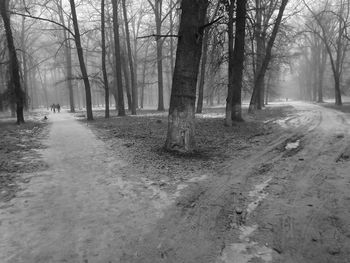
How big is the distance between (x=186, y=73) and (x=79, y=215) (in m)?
4.48

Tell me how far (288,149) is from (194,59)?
379 centimetres

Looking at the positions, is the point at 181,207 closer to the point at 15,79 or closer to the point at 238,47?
the point at 238,47

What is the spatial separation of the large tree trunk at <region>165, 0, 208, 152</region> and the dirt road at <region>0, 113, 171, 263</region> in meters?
1.82

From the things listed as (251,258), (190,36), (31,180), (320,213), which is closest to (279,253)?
(251,258)

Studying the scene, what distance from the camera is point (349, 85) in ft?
103

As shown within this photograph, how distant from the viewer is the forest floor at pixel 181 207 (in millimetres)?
3270

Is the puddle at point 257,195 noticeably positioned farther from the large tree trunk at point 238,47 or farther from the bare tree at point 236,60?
the large tree trunk at point 238,47

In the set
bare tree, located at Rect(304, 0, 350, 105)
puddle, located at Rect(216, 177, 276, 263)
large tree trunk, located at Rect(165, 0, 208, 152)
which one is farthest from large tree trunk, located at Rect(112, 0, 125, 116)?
puddle, located at Rect(216, 177, 276, 263)

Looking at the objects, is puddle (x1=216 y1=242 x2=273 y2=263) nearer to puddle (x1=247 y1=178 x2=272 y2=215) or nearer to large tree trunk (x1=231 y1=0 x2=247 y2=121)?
puddle (x1=247 y1=178 x2=272 y2=215)

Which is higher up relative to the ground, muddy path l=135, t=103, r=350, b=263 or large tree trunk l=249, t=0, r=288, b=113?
large tree trunk l=249, t=0, r=288, b=113

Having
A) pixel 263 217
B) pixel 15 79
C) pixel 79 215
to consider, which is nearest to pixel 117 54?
pixel 15 79

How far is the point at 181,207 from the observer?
4430mm

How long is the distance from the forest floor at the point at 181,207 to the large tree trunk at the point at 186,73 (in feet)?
2.20

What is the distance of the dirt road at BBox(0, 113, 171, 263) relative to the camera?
3260 mm
